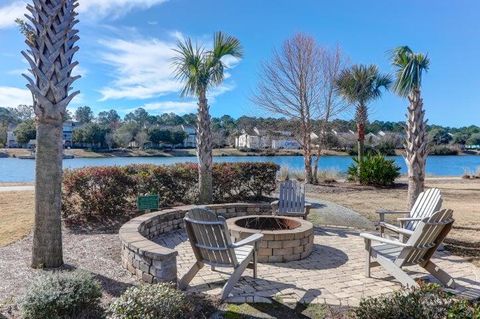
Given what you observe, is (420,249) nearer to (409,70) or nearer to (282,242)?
(282,242)

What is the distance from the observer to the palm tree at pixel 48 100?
164 inches

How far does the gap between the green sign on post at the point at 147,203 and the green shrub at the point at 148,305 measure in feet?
14.4

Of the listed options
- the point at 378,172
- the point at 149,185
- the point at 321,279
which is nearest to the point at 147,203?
the point at 149,185

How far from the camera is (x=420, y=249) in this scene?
397 centimetres

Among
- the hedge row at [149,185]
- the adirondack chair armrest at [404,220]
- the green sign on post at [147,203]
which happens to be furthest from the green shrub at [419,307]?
the hedge row at [149,185]

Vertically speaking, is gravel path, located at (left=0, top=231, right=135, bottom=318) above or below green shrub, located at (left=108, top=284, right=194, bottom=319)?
below

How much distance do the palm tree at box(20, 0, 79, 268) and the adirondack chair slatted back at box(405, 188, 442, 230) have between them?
500 cm

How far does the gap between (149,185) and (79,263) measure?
3671mm

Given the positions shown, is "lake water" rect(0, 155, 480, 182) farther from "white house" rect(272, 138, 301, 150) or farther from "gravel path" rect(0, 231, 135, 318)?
"gravel path" rect(0, 231, 135, 318)

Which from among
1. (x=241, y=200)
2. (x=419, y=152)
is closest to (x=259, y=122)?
(x=241, y=200)

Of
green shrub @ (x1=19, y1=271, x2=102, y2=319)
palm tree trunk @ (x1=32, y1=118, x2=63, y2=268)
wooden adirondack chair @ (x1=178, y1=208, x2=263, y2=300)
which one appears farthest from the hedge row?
green shrub @ (x1=19, y1=271, x2=102, y2=319)

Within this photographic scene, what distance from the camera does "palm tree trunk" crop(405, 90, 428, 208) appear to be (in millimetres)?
6320

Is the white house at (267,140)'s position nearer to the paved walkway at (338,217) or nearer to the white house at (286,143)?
the white house at (286,143)

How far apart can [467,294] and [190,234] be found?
3112 millimetres
